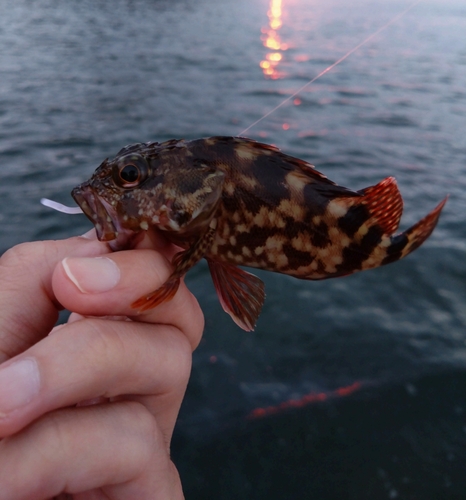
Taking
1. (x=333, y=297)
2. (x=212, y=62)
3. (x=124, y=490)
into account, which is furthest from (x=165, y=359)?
(x=212, y=62)

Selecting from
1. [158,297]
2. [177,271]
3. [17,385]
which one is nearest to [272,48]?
[177,271]

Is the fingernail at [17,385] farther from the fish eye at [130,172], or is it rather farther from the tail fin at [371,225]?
the tail fin at [371,225]

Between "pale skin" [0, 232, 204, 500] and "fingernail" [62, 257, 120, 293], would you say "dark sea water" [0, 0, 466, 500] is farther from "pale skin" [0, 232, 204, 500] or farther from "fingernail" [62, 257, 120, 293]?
"fingernail" [62, 257, 120, 293]

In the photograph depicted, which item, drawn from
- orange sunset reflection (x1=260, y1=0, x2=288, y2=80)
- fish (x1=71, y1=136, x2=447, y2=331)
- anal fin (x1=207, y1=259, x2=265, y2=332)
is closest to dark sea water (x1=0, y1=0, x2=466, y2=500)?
orange sunset reflection (x1=260, y1=0, x2=288, y2=80)

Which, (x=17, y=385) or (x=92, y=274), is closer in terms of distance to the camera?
(x=17, y=385)

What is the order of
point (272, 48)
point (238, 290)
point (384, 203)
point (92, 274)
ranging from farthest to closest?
point (272, 48) < point (238, 290) < point (384, 203) < point (92, 274)

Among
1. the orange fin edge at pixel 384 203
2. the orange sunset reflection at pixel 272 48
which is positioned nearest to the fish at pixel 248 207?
the orange fin edge at pixel 384 203

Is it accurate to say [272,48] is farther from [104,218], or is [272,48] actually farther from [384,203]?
[104,218]
